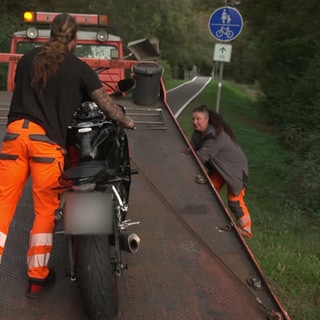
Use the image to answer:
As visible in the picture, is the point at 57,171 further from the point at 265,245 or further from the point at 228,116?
the point at 228,116

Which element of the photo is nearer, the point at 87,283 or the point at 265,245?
the point at 87,283

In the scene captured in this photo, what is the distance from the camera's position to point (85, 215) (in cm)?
298

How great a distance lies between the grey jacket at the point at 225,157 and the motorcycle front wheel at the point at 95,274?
2641 millimetres

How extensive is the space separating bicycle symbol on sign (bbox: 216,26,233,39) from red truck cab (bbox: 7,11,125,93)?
3.13m

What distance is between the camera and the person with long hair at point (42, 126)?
323 centimetres

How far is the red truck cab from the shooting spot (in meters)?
8.37

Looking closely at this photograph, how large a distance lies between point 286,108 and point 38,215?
10377 millimetres

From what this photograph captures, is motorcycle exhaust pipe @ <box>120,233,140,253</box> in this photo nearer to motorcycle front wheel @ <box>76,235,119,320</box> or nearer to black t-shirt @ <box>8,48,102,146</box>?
motorcycle front wheel @ <box>76,235,119,320</box>

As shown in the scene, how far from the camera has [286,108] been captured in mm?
12781

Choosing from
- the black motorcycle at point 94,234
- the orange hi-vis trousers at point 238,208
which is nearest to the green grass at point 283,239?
the orange hi-vis trousers at point 238,208

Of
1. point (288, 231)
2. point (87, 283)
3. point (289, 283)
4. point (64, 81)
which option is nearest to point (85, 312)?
point (87, 283)

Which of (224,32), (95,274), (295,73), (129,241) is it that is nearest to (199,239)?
(129,241)

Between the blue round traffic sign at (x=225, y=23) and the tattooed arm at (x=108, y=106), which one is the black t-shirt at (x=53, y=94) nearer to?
the tattooed arm at (x=108, y=106)

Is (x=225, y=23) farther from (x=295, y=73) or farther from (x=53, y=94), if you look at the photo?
(x=53, y=94)
